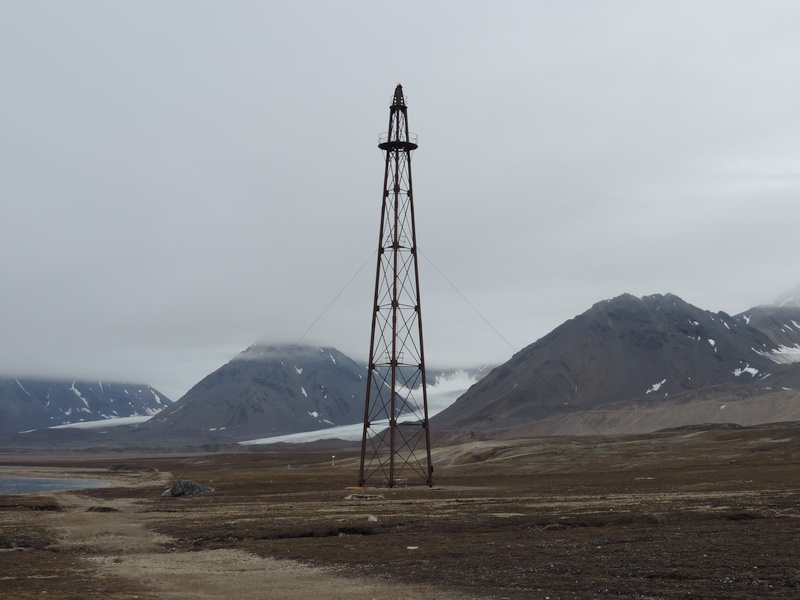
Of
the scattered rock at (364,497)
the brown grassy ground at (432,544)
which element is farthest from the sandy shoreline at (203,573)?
the scattered rock at (364,497)

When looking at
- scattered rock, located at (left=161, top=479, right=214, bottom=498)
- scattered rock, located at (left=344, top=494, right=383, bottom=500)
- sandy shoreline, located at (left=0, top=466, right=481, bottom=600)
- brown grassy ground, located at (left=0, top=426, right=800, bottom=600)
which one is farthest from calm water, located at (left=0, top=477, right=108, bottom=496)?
sandy shoreline, located at (left=0, top=466, right=481, bottom=600)

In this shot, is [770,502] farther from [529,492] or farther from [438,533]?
[529,492]

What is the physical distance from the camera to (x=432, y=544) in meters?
28.6

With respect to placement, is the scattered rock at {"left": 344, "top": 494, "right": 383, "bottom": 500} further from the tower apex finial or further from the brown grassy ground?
the tower apex finial

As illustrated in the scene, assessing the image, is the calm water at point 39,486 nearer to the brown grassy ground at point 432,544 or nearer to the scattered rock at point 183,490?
the scattered rock at point 183,490

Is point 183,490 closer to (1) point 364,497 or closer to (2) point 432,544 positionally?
(1) point 364,497

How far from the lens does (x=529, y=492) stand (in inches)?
2099

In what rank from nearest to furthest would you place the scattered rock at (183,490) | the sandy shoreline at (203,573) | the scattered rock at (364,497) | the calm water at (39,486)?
the sandy shoreline at (203,573)
the scattered rock at (364,497)
the scattered rock at (183,490)
the calm water at (39,486)

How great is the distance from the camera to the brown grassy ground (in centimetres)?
2069

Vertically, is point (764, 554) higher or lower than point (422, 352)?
lower

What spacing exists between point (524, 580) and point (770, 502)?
1961cm

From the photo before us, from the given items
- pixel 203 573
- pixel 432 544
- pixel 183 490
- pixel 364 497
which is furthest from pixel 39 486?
pixel 203 573

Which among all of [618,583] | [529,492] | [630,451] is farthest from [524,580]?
[630,451]

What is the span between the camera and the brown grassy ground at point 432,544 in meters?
20.7
